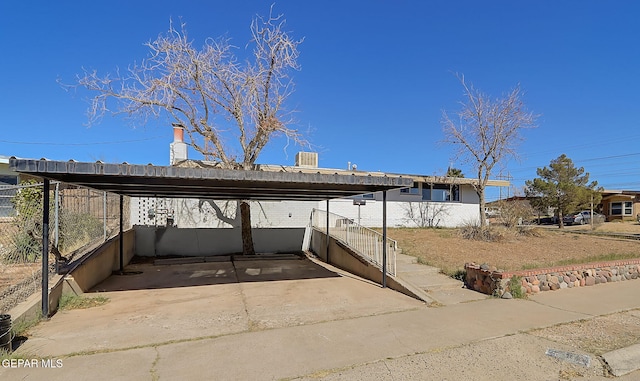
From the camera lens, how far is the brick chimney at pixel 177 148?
14.0 m

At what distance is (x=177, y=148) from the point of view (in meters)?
14.1

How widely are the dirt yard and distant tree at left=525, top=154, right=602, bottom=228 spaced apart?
1521 cm

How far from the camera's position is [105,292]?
297 inches

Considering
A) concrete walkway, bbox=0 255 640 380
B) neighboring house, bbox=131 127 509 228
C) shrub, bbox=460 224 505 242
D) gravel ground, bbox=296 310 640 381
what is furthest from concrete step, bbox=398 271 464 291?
shrub, bbox=460 224 505 242

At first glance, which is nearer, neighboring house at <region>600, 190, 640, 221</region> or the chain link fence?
the chain link fence

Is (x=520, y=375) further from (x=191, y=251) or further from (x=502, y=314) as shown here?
(x=191, y=251)

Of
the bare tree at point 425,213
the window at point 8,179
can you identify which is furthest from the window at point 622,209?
the window at point 8,179

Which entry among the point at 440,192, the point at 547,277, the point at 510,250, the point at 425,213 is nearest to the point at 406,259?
the point at 547,277

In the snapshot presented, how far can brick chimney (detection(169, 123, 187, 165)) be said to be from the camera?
14.0 metres

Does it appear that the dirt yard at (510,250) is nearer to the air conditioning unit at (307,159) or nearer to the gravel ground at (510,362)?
the gravel ground at (510,362)

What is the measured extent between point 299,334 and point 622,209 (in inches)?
1783

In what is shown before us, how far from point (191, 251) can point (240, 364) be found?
34.9ft

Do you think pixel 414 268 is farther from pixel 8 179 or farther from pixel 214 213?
pixel 8 179

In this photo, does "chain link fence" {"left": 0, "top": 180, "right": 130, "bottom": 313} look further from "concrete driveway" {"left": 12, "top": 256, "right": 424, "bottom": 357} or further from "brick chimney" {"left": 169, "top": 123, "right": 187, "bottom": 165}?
"brick chimney" {"left": 169, "top": 123, "right": 187, "bottom": 165}
